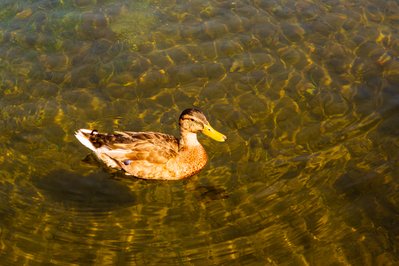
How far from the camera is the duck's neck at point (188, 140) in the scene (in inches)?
329

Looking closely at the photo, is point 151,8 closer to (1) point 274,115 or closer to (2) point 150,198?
(1) point 274,115

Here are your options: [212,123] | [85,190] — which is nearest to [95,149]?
[85,190]

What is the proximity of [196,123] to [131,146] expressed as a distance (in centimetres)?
115

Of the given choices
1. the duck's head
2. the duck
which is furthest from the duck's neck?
the duck's head

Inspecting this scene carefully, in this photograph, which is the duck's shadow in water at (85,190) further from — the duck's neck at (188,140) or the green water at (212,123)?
the duck's neck at (188,140)

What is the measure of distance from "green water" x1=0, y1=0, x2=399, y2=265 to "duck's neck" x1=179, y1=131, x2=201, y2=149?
1.62 feet

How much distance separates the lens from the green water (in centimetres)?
720

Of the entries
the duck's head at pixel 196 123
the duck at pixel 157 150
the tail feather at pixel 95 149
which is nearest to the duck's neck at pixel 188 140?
the duck at pixel 157 150

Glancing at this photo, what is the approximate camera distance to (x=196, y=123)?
8133mm

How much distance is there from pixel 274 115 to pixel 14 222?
492 cm

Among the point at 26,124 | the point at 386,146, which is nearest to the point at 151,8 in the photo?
the point at 26,124

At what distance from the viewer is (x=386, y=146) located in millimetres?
8508

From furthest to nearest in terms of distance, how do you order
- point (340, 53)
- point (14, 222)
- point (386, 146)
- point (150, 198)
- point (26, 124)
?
point (340, 53)
point (26, 124)
point (386, 146)
point (150, 198)
point (14, 222)

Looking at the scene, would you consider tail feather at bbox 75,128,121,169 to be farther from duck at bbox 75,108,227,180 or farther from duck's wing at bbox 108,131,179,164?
duck's wing at bbox 108,131,179,164
